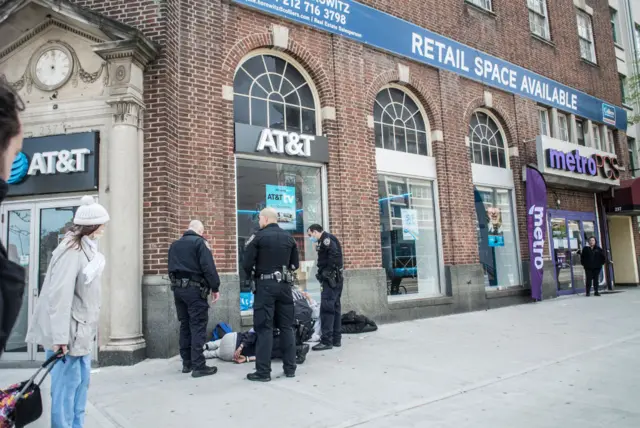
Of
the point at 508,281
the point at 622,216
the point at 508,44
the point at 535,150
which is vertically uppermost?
the point at 508,44

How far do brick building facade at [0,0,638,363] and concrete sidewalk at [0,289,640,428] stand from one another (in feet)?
5.81

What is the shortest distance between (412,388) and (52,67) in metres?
7.11

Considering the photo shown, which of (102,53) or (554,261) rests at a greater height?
(102,53)

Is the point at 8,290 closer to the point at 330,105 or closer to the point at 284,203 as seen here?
the point at 284,203

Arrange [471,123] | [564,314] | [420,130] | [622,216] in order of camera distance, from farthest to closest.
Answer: [622,216] < [471,123] < [420,130] < [564,314]

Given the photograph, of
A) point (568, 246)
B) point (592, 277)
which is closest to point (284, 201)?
point (568, 246)

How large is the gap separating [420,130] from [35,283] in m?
8.77

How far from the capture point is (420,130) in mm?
11977

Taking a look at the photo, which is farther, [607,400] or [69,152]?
Answer: [69,152]

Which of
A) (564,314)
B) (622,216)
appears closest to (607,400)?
(564,314)

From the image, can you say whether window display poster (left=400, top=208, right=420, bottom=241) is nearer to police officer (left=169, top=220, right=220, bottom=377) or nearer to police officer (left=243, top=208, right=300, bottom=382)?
police officer (left=243, top=208, right=300, bottom=382)

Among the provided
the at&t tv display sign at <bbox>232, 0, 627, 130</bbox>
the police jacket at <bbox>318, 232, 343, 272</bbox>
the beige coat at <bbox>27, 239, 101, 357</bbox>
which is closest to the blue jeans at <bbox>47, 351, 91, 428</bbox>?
the beige coat at <bbox>27, 239, 101, 357</bbox>

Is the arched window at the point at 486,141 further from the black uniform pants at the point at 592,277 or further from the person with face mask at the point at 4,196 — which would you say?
the person with face mask at the point at 4,196

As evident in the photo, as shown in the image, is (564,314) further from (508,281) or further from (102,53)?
(102,53)
